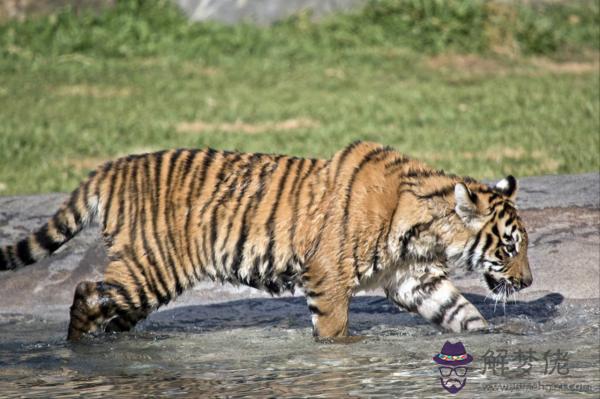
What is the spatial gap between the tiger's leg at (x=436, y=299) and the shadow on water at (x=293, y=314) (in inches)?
6.9

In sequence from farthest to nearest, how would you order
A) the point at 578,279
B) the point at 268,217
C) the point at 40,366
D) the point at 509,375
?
the point at 578,279 → the point at 268,217 → the point at 40,366 → the point at 509,375

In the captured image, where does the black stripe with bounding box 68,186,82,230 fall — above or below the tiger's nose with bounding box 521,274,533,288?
above

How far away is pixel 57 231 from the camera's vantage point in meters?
5.85

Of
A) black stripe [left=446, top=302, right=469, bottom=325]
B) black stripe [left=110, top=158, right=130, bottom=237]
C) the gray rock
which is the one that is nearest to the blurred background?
the gray rock

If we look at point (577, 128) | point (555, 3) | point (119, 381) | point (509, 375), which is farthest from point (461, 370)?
point (555, 3)

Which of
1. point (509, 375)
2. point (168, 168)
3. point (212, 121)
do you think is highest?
point (212, 121)

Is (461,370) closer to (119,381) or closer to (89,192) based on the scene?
(119,381)

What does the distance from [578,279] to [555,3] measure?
10743 millimetres

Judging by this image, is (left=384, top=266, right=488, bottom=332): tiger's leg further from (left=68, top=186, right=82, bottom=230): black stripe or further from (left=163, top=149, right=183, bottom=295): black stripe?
(left=68, top=186, right=82, bottom=230): black stripe

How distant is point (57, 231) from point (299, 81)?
7636 millimetres

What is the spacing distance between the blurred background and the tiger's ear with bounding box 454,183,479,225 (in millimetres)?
3409

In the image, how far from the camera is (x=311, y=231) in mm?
5648

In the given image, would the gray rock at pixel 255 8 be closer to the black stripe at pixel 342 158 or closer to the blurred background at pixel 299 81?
the blurred background at pixel 299 81

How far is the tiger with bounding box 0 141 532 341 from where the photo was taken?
554cm
